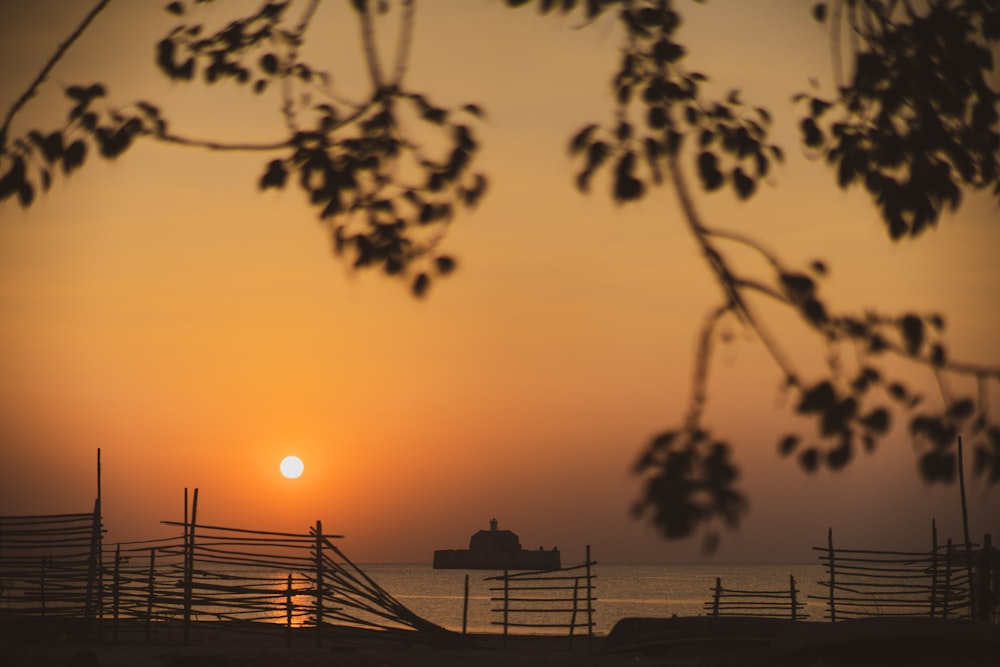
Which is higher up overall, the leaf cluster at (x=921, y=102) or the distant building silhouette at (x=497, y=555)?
the leaf cluster at (x=921, y=102)

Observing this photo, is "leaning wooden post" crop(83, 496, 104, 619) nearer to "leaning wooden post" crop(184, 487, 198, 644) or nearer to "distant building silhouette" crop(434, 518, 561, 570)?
"leaning wooden post" crop(184, 487, 198, 644)

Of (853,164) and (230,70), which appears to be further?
(230,70)

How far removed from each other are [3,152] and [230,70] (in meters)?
1.07

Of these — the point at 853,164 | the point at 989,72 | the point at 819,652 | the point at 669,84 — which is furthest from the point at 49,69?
the point at 819,652

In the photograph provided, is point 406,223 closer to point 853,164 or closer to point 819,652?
point 853,164

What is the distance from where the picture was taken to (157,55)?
178 inches

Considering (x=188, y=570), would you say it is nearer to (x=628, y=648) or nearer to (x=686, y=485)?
(x=628, y=648)

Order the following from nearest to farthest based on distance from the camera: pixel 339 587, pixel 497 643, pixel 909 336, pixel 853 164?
pixel 909 336 < pixel 853 164 < pixel 339 587 < pixel 497 643

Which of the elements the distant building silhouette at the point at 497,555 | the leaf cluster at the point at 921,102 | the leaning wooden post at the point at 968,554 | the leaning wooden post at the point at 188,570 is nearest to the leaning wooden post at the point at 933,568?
the leaning wooden post at the point at 968,554

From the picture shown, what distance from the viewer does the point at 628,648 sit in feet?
55.5

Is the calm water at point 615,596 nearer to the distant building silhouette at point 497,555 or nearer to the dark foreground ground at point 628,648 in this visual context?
the distant building silhouette at point 497,555

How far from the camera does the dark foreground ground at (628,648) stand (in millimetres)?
10914

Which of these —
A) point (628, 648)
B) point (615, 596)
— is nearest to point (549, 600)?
point (628, 648)

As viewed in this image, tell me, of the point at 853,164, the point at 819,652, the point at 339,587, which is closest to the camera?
the point at 853,164
